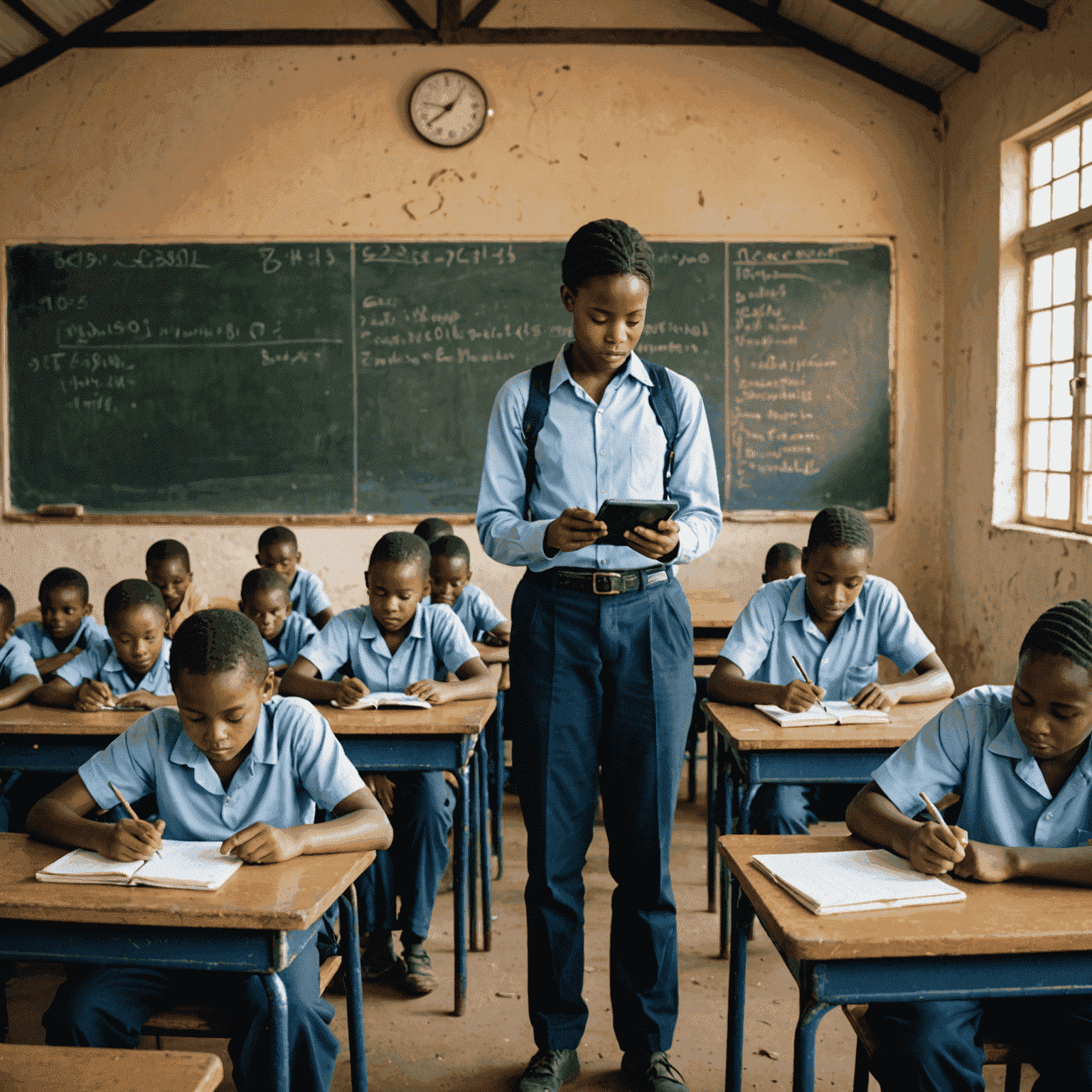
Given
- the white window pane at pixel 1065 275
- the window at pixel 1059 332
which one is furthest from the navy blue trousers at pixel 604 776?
the white window pane at pixel 1065 275

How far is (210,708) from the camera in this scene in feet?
5.45

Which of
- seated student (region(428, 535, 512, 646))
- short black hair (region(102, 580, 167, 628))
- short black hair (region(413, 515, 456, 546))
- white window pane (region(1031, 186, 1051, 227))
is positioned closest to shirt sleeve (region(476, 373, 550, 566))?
short black hair (region(102, 580, 167, 628))

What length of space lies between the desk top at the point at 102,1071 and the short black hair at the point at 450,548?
2.76 m

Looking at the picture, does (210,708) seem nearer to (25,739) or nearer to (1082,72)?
(25,739)

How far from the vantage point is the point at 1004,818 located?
1574 mm

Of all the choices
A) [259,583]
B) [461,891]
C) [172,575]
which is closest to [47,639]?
[172,575]

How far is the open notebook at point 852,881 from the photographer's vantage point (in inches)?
52.3

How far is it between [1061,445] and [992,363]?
1.83ft

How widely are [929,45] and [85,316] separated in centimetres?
423

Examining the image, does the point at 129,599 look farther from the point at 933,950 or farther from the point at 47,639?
the point at 933,950

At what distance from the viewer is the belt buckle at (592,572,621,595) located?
188cm

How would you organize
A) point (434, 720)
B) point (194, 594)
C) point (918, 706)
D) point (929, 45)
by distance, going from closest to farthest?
point (434, 720), point (918, 706), point (194, 594), point (929, 45)

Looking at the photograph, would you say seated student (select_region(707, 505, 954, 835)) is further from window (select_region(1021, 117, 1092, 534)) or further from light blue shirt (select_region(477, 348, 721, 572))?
window (select_region(1021, 117, 1092, 534))

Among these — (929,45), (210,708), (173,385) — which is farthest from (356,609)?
(929,45)
